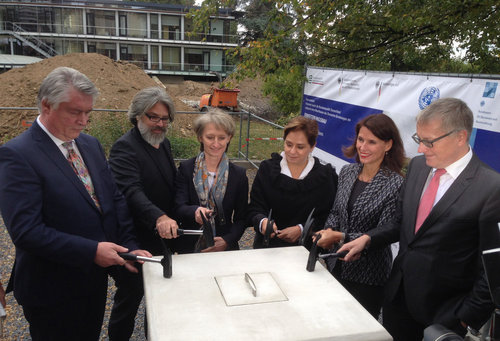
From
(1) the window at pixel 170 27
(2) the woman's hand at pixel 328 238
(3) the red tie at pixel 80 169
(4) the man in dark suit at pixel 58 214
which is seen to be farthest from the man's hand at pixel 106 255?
(1) the window at pixel 170 27

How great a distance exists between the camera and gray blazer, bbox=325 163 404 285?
7.66 ft

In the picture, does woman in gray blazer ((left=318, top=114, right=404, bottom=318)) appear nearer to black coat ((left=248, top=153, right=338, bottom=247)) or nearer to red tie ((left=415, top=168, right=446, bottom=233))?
black coat ((left=248, top=153, right=338, bottom=247))

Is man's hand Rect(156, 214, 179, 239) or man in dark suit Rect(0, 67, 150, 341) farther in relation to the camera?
man's hand Rect(156, 214, 179, 239)

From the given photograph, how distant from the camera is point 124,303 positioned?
8.50 ft

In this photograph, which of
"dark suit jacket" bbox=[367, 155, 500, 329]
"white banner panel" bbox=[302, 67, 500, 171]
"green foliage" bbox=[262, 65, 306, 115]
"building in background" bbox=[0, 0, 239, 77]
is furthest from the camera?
"building in background" bbox=[0, 0, 239, 77]

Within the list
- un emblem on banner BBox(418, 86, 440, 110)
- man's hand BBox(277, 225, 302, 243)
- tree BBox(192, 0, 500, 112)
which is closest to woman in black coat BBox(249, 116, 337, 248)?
man's hand BBox(277, 225, 302, 243)

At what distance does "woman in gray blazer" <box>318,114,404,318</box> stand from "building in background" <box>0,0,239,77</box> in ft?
100

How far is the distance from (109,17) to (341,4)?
107 ft

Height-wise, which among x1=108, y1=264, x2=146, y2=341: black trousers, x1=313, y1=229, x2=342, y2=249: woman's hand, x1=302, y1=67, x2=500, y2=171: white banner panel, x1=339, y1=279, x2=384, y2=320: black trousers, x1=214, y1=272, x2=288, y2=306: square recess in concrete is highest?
x1=302, y1=67, x2=500, y2=171: white banner panel

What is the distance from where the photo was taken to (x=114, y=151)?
8.34 feet

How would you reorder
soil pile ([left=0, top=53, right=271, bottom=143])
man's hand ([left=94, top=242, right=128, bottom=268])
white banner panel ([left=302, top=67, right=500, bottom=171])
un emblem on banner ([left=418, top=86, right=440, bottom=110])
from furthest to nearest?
soil pile ([left=0, top=53, right=271, bottom=143]) → un emblem on banner ([left=418, top=86, right=440, bottom=110]) → white banner panel ([left=302, top=67, right=500, bottom=171]) → man's hand ([left=94, top=242, right=128, bottom=268])

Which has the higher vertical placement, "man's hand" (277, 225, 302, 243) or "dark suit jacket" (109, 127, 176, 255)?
"dark suit jacket" (109, 127, 176, 255)

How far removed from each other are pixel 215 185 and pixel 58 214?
1036 millimetres

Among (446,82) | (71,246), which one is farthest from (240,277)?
(446,82)
